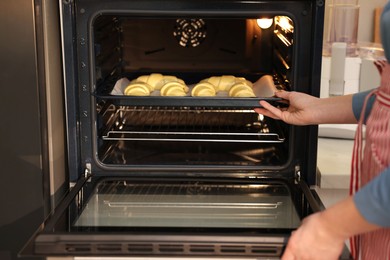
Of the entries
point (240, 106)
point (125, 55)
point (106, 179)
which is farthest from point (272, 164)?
point (125, 55)

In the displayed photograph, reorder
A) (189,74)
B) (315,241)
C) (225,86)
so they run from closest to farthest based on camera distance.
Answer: (315,241)
(225,86)
(189,74)

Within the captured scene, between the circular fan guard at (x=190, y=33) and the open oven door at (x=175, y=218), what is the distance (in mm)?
459

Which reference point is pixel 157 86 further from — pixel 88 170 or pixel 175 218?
pixel 175 218

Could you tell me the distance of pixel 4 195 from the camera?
163 cm

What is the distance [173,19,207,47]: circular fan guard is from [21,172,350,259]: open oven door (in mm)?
459

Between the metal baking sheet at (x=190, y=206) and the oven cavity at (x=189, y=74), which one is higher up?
the oven cavity at (x=189, y=74)

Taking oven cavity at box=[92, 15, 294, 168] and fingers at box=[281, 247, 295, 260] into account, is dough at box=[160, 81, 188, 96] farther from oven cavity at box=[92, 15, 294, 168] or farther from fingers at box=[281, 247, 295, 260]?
fingers at box=[281, 247, 295, 260]

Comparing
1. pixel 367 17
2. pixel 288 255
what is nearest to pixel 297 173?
pixel 288 255

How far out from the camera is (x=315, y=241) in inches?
48.2

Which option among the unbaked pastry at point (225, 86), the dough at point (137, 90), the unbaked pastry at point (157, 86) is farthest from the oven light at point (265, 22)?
the dough at point (137, 90)

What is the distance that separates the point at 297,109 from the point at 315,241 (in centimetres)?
42

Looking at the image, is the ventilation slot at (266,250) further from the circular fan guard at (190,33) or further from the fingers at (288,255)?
the circular fan guard at (190,33)

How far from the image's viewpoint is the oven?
1.34 m

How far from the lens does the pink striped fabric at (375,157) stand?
49.0 inches
